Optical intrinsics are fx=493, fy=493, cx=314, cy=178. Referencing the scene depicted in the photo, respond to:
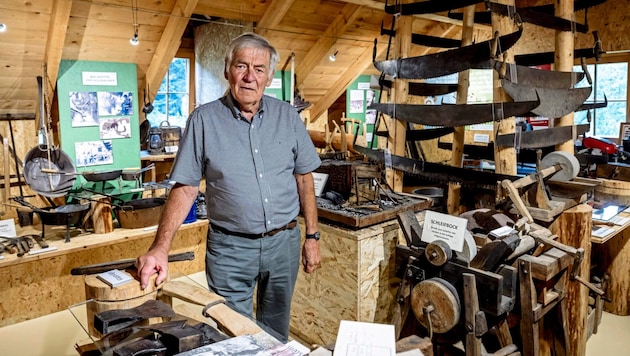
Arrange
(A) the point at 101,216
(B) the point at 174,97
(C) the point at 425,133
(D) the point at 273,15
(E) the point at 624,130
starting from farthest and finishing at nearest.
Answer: (B) the point at 174,97
(E) the point at 624,130
(D) the point at 273,15
(C) the point at 425,133
(A) the point at 101,216

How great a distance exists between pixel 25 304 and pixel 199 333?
301 centimetres

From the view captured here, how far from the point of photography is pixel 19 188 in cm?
412

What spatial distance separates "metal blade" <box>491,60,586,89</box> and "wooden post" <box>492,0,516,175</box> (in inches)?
3.2

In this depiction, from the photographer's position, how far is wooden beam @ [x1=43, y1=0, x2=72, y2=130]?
3436mm

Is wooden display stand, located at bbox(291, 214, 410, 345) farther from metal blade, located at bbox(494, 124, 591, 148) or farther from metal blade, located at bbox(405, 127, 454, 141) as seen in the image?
metal blade, located at bbox(405, 127, 454, 141)

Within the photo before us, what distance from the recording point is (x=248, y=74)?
203 cm

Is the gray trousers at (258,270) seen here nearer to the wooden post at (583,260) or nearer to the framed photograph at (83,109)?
the wooden post at (583,260)

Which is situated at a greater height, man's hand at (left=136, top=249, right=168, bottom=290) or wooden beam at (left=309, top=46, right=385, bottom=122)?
wooden beam at (left=309, top=46, right=385, bottom=122)

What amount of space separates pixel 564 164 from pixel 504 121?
1.70ft

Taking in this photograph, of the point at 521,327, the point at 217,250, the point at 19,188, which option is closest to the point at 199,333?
the point at 217,250

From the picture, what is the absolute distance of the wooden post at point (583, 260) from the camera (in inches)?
106

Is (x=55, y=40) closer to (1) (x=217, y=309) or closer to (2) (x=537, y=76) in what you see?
(1) (x=217, y=309)

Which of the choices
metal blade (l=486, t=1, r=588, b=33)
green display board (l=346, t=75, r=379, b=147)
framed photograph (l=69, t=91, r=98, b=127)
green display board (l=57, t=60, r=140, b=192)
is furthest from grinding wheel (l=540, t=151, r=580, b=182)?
green display board (l=346, t=75, r=379, b=147)

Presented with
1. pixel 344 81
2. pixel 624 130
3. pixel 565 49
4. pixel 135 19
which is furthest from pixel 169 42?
pixel 624 130
